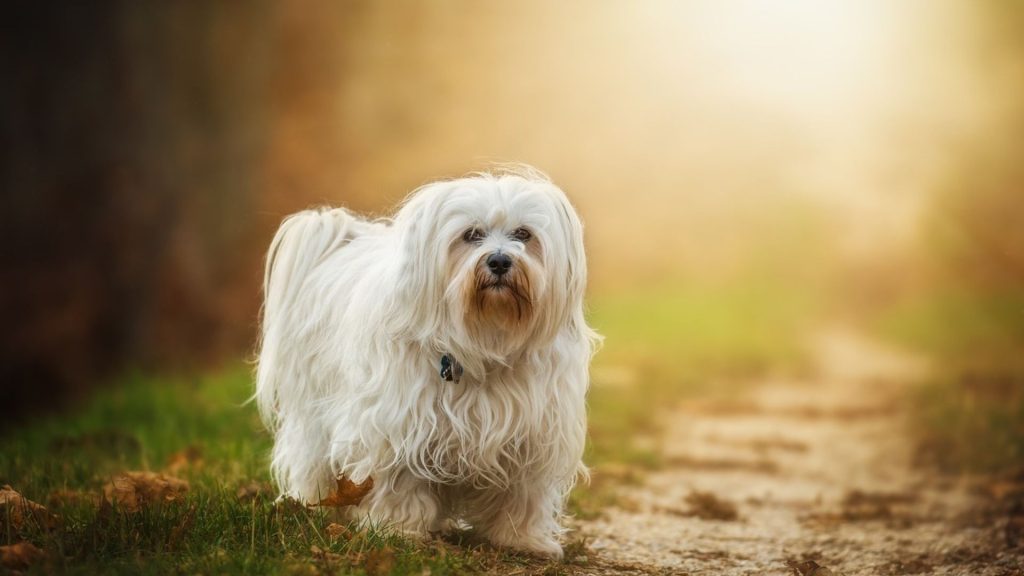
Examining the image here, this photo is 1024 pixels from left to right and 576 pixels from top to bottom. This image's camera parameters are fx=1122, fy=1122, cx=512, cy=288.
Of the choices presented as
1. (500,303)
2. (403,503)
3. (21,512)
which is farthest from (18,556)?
(500,303)

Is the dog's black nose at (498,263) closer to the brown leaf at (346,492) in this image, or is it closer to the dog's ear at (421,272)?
the dog's ear at (421,272)

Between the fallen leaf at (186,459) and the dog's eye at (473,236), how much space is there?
2416 millimetres

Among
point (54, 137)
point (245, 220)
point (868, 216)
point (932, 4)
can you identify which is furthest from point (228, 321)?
point (932, 4)

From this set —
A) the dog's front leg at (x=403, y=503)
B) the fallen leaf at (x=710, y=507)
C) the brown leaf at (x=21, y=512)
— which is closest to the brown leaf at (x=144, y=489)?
the brown leaf at (x=21, y=512)

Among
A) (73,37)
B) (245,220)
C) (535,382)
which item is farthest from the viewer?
(73,37)

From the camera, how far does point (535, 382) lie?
443cm

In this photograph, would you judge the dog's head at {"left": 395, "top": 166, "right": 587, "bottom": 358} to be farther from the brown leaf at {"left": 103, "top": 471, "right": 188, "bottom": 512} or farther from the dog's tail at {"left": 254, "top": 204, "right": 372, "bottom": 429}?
the brown leaf at {"left": 103, "top": 471, "right": 188, "bottom": 512}

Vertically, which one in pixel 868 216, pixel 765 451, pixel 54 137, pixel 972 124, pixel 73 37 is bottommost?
pixel 765 451

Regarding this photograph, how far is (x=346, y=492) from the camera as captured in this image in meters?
4.46

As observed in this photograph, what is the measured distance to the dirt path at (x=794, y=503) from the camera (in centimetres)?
496

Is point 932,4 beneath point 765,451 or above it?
above

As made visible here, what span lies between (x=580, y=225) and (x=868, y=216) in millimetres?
19464

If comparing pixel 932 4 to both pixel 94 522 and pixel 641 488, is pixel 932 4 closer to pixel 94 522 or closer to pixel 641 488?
pixel 641 488

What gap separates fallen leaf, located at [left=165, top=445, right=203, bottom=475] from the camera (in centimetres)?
592
